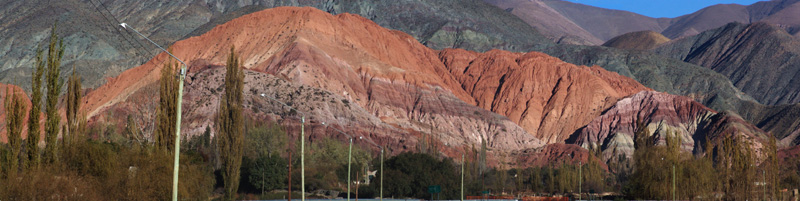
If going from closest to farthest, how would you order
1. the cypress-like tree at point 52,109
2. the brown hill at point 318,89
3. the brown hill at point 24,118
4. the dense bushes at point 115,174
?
1. the cypress-like tree at point 52,109
2. the brown hill at point 24,118
3. the dense bushes at point 115,174
4. the brown hill at point 318,89

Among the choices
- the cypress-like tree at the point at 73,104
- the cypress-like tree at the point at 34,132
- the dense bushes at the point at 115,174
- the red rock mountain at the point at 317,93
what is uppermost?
the red rock mountain at the point at 317,93

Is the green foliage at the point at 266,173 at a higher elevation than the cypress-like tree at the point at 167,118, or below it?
below

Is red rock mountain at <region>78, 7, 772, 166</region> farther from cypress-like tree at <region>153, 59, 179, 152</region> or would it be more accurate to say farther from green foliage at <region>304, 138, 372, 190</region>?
cypress-like tree at <region>153, 59, 179, 152</region>

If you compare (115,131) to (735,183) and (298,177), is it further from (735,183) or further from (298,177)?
(735,183)

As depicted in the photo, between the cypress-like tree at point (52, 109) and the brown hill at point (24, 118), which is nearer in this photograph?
the cypress-like tree at point (52, 109)

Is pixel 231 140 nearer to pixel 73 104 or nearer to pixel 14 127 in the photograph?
pixel 73 104

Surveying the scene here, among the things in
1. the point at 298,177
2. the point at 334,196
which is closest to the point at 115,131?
the point at 298,177

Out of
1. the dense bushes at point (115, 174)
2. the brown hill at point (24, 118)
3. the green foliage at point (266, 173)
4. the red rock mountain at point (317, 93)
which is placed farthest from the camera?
the red rock mountain at point (317, 93)

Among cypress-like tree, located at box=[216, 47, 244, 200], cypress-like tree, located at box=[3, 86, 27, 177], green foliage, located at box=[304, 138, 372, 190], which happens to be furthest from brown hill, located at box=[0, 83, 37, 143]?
green foliage, located at box=[304, 138, 372, 190]

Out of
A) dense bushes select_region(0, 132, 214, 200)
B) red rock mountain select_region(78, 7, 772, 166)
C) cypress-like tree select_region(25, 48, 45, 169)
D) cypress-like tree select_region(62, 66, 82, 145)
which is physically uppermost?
red rock mountain select_region(78, 7, 772, 166)

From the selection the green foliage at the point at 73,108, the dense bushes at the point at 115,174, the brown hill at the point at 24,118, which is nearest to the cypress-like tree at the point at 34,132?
the brown hill at the point at 24,118

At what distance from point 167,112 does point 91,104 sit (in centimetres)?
12311

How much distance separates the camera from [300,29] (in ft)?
622

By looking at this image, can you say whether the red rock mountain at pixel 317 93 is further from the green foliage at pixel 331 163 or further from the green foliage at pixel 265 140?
the green foliage at pixel 265 140
